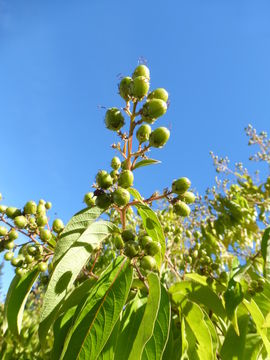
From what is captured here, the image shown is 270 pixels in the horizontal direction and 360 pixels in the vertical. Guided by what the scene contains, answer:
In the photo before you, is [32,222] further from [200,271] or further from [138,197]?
[200,271]

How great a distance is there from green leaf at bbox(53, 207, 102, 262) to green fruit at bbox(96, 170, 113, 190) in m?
0.12

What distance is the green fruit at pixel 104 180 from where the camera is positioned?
5.14 ft

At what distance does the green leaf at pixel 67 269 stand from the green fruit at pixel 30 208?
0.59 metres

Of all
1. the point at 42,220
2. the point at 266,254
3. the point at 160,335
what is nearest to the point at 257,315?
the point at 266,254

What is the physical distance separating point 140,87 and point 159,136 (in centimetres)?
28

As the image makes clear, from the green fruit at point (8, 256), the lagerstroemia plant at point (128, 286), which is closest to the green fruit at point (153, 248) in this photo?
the lagerstroemia plant at point (128, 286)

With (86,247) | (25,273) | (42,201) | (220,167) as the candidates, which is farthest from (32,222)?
(220,167)

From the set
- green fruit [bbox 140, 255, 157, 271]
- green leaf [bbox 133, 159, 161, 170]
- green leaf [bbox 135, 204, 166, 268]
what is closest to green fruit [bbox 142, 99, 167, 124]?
green leaf [bbox 133, 159, 161, 170]

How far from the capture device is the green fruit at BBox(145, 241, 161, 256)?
4.85 ft

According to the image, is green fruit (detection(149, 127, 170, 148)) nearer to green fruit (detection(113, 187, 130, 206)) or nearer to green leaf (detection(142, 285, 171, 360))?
green fruit (detection(113, 187, 130, 206))

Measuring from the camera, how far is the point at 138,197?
1607 mm

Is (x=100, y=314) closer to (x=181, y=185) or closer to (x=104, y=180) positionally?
(x=104, y=180)

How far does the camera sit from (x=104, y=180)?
61.6 inches

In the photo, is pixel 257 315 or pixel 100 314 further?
pixel 257 315
